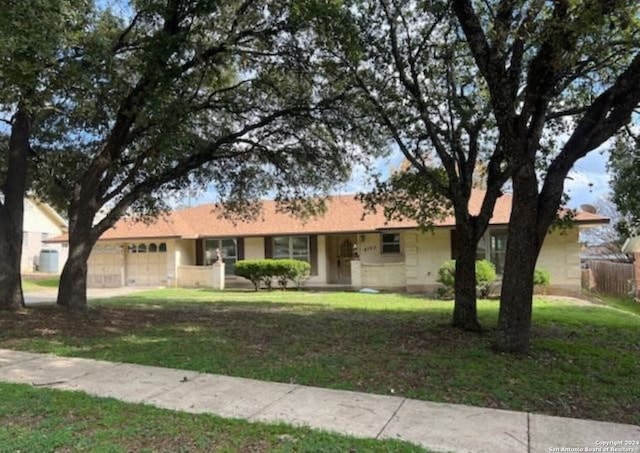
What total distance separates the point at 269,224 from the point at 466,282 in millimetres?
17012

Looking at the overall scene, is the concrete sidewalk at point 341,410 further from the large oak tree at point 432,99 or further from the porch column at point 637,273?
the porch column at point 637,273

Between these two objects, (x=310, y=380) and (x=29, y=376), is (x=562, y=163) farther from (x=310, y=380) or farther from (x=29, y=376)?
(x=29, y=376)

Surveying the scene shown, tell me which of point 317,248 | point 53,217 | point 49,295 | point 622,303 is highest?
point 53,217

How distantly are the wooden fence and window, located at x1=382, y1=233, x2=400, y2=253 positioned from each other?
9.98 metres

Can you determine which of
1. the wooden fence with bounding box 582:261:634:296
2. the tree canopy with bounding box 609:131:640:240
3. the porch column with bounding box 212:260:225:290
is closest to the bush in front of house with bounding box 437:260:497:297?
the tree canopy with bounding box 609:131:640:240

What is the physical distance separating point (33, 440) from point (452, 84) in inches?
370

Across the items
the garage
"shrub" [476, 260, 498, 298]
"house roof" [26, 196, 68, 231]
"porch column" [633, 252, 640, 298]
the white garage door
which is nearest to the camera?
"shrub" [476, 260, 498, 298]

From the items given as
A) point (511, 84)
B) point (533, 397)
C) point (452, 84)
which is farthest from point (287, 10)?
point (533, 397)

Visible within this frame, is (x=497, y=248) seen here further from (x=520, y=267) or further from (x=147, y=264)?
(x=147, y=264)

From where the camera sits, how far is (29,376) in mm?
6637

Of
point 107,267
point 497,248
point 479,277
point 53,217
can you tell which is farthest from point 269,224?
point 53,217

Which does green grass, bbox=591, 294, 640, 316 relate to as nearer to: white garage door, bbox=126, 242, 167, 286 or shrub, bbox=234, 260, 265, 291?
shrub, bbox=234, 260, 265, 291

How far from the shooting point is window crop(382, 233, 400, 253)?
24266mm

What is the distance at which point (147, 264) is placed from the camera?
90.0ft
